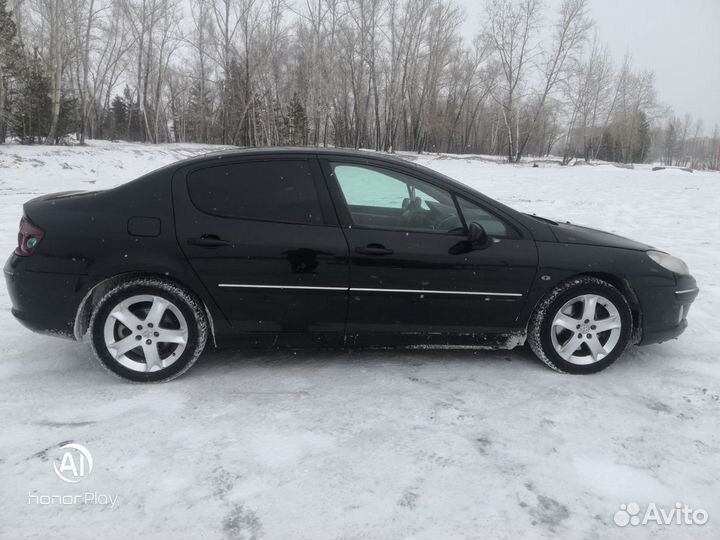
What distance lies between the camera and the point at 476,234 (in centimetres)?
310

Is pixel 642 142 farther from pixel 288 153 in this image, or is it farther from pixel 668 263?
pixel 288 153

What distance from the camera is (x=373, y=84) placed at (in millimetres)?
37156

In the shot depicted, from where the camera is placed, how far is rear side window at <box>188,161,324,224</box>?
3078 mm

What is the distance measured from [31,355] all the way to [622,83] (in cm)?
5161

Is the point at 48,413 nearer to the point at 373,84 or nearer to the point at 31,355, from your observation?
the point at 31,355

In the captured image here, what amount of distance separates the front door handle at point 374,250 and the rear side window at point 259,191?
0.31 m

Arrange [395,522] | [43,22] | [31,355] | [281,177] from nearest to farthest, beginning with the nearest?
[395,522] → [281,177] → [31,355] → [43,22]

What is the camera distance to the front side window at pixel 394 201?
125 inches

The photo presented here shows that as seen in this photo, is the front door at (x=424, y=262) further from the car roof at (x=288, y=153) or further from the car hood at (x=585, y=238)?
the car hood at (x=585, y=238)

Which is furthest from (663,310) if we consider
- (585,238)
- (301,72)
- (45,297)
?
(301,72)

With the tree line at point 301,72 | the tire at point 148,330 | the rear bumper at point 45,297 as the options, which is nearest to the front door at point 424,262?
the tire at point 148,330

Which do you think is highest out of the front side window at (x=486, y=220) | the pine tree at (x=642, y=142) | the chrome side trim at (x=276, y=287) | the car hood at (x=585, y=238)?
the pine tree at (x=642, y=142)

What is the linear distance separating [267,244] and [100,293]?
107cm

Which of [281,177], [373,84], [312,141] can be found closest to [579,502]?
[281,177]
